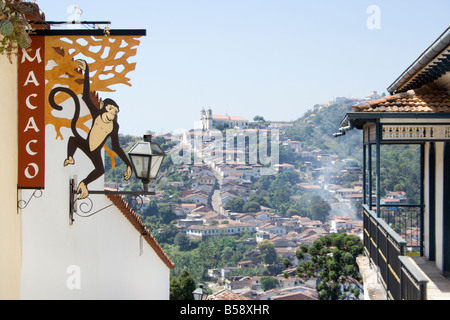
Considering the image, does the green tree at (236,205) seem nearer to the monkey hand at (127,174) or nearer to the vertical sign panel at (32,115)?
the monkey hand at (127,174)

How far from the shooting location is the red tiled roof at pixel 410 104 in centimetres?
727

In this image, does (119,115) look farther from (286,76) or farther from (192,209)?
(286,76)

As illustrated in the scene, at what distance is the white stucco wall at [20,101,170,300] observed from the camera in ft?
15.8

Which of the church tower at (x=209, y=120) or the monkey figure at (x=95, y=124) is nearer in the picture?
the monkey figure at (x=95, y=124)

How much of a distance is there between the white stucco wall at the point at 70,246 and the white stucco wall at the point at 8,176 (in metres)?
0.26

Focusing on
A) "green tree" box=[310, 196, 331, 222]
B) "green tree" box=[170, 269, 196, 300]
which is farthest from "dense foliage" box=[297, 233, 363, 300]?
"green tree" box=[310, 196, 331, 222]

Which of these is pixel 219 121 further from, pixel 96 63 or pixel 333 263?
pixel 96 63

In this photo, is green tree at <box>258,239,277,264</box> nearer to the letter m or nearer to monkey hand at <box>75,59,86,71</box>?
monkey hand at <box>75,59,86,71</box>

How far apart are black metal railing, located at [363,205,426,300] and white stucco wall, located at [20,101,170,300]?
3.12 meters

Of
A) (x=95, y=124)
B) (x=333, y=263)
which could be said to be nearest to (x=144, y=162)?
(x=95, y=124)

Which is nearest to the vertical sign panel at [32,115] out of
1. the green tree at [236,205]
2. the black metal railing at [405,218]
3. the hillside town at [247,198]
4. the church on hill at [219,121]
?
the black metal railing at [405,218]

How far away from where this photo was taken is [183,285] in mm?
18141

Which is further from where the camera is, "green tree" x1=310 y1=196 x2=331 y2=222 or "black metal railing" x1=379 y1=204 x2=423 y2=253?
"green tree" x1=310 y1=196 x2=331 y2=222

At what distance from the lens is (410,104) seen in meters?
7.43
